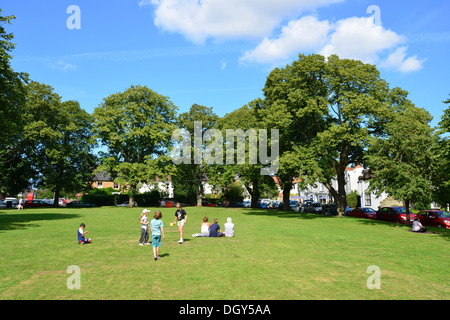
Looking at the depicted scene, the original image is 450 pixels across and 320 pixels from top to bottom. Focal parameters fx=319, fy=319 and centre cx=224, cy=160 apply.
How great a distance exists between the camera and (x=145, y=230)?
14.4 meters

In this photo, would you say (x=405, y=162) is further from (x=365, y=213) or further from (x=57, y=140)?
(x=57, y=140)

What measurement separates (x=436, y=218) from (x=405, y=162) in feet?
17.3

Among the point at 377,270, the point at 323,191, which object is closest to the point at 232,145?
the point at 377,270

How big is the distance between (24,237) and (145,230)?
6675 millimetres

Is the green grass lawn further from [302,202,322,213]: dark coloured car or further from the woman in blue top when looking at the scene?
[302,202,322,213]: dark coloured car

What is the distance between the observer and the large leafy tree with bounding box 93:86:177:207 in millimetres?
49781

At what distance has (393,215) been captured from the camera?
3011 centimetres

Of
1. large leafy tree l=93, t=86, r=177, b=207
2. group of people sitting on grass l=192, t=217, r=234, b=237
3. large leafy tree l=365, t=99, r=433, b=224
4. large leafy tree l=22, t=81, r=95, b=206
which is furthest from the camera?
large leafy tree l=93, t=86, r=177, b=207

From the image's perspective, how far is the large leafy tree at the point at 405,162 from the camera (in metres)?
22.9

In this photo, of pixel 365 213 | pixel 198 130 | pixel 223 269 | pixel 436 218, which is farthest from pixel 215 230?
pixel 198 130

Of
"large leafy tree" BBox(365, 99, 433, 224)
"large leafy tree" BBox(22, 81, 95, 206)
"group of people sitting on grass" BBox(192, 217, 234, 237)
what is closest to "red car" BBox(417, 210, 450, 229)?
"large leafy tree" BBox(365, 99, 433, 224)

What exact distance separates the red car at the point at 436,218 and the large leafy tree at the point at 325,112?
25.8 ft

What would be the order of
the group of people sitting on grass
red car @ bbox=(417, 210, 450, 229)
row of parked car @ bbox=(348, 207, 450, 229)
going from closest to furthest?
the group of people sitting on grass, red car @ bbox=(417, 210, 450, 229), row of parked car @ bbox=(348, 207, 450, 229)

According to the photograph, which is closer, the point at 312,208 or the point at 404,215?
the point at 404,215
